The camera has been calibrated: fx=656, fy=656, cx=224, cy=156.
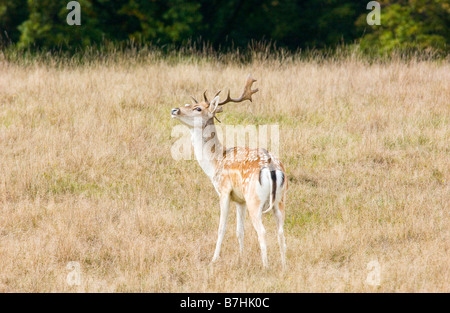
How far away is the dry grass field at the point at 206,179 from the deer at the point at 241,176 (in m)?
0.44

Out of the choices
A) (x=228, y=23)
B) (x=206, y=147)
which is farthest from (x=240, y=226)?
(x=228, y=23)

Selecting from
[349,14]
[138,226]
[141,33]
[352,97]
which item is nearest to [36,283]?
→ [138,226]

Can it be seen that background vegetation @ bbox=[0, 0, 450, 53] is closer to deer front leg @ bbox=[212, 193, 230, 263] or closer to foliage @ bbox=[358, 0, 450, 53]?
foliage @ bbox=[358, 0, 450, 53]

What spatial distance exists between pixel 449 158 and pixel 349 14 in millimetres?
11280

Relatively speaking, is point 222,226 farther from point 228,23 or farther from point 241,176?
point 228,23

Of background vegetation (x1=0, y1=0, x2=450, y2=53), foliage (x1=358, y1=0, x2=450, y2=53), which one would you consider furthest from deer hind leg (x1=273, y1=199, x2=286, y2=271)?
foliage (x1=358, y1=0, x2=450, y2=53)

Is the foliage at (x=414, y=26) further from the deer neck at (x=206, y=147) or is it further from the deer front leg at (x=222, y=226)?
the deer front leg at (x=222, y=226)

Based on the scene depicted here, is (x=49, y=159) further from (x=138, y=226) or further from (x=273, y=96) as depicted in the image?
(x=273, y=96)

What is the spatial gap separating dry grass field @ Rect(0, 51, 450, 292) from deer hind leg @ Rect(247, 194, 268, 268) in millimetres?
271

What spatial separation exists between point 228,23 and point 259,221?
15.6m

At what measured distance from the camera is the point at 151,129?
10.2m

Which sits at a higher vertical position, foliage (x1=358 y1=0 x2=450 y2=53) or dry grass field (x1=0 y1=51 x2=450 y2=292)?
foliage (x1=358 y1=0 x2=450 y2=53)

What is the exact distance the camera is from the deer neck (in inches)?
264

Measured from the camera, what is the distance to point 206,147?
22.2 ft
